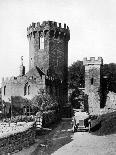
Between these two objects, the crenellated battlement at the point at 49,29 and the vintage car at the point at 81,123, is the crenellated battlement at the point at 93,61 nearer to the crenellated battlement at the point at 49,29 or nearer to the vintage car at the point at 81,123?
the crenellated battlement at the point at 49,29

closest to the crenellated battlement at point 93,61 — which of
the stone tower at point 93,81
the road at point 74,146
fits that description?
the stone tower at point 93,81

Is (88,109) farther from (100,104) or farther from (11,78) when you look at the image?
(11,78)

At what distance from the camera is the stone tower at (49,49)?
54625mm

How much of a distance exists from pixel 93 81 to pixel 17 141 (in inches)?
1365

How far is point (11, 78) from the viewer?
170 feet

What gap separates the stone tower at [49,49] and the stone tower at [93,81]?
4.62 m

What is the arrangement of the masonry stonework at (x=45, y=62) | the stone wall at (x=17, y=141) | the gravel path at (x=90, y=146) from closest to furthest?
the stone wall at (x=17, y=141)
the gravel path at (x=90, y=146)
the masonry stonework at (x=45, y=62)

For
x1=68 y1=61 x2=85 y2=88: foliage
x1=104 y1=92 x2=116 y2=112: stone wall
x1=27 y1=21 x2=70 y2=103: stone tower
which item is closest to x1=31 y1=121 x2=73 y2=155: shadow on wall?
x1=104 y1=92 x2=116 y2=112: stone wall

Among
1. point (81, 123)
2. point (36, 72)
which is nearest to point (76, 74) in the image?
point (36, 72)

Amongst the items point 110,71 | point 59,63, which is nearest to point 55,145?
point 59,63

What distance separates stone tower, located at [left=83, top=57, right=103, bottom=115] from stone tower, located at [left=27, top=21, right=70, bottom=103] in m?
4.62

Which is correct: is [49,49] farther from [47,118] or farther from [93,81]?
[47,118]

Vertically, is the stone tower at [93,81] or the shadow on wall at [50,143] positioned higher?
the stone tower at [93,81]

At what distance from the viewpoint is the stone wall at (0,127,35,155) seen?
A: 18575mm
